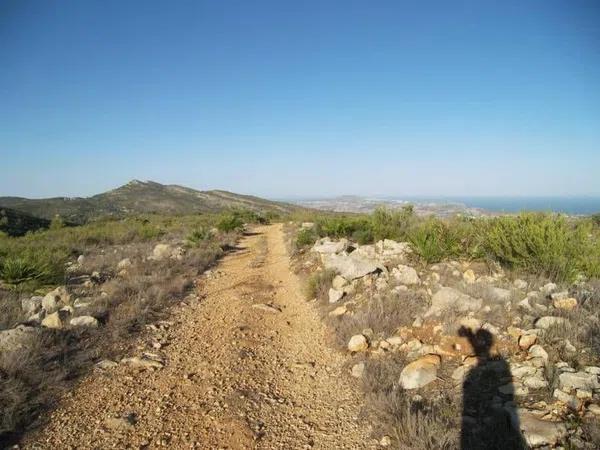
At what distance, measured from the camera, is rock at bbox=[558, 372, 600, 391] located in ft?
11.2

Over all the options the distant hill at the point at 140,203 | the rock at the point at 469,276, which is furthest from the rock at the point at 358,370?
the distant hill at the point at 140,203

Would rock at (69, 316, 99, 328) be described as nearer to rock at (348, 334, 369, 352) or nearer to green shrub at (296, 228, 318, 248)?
rock at (348, 334, 369, 352)

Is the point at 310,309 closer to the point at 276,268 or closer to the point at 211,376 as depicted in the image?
the point at 211,376

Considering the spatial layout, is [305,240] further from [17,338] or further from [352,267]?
[17,338]

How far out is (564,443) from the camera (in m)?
2.83

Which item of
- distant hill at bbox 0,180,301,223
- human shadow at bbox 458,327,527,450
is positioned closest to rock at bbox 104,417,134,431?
human shadow at bbox 458,327,527,450

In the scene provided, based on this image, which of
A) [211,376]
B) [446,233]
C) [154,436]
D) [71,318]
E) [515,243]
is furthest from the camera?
[446,233]

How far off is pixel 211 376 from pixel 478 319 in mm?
3834

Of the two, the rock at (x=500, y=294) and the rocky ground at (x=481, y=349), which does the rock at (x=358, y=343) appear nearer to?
the rocky ground at (x=481, y=349)

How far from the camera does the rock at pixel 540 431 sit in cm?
296

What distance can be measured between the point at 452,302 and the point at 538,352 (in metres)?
1.63

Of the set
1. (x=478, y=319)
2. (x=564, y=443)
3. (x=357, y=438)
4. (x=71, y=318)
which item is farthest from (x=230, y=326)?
(x=564, y=443)

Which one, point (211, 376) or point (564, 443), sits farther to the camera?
point (211, 376)

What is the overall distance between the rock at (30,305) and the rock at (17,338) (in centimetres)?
115
